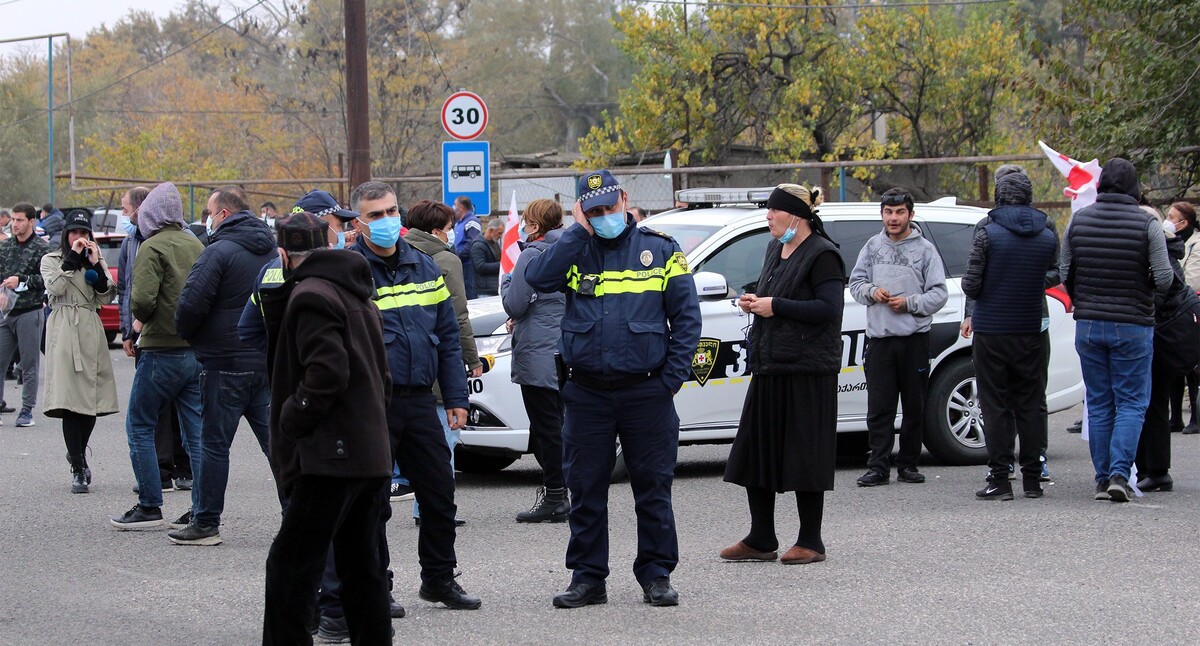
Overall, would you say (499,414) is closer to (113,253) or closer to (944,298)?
(944,298)

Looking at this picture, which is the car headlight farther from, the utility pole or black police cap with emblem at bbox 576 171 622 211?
the utility pole

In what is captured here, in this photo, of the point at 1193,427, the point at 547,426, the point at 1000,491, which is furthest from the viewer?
the point at 1193,427

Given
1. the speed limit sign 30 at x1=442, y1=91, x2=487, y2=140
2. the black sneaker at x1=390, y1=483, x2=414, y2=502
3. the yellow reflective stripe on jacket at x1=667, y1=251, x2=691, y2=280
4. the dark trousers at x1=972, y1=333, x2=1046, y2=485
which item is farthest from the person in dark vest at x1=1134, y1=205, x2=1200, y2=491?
the speed limit sign 30 at x1=442, y1=91, x2=487, y2=140

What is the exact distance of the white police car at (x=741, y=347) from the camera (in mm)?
9359

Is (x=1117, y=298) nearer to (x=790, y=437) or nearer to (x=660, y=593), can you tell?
(x=790, y=437)

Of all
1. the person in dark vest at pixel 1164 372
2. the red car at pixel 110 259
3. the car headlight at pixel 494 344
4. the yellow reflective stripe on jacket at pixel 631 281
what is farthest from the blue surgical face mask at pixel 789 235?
the red car at pixel 110 259

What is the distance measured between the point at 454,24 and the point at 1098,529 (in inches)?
1923

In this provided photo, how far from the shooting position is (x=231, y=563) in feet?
23.9

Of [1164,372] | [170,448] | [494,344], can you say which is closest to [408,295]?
[494,344]

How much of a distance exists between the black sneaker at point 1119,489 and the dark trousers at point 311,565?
5137mm

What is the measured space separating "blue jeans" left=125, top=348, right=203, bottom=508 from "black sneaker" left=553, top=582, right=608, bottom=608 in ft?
8.97

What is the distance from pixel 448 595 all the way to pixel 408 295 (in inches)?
52.0

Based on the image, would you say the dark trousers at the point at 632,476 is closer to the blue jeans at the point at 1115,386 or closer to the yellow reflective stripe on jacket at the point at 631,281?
the yellow reflective stripe on jacket at the point at 631,281

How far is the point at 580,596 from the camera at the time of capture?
20.3 feet
